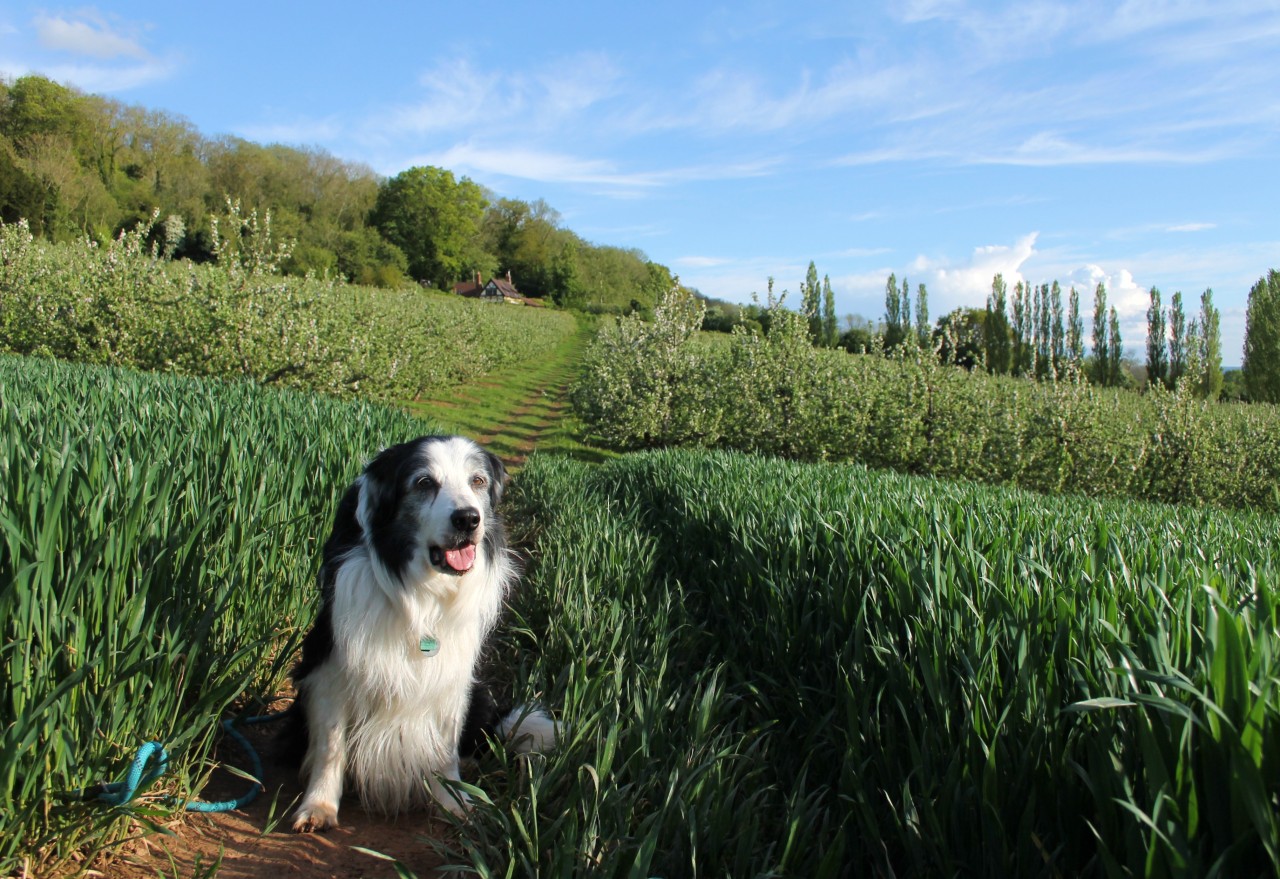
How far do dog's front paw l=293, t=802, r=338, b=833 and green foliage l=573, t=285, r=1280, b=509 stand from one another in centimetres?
1012

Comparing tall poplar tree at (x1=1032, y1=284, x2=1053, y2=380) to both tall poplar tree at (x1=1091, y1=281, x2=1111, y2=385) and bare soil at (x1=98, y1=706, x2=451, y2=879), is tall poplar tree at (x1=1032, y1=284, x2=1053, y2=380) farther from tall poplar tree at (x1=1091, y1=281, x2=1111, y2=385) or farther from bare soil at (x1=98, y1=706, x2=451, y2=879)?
bare soil at (x1=98, y1=706, x2=451, y2=879)

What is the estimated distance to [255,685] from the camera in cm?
292

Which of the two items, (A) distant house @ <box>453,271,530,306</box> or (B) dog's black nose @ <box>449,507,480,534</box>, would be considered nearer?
(B) dog's black nose @ <box>449,507,480,534</box>

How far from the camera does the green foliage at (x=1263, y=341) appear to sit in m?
37.1

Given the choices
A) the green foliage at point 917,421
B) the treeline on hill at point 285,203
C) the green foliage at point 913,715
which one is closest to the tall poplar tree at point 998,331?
the treeline on hill at point 285,203

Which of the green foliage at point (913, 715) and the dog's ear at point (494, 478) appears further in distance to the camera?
the dog's ear at point (494, 478)

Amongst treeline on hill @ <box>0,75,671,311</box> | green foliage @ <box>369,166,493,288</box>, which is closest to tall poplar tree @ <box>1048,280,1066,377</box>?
treeline on hill @ <box>0,75,671,311</box>

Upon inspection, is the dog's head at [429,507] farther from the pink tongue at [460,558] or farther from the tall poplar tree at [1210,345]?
the tall poplar tree at [1210,345]

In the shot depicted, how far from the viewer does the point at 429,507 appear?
2.37m

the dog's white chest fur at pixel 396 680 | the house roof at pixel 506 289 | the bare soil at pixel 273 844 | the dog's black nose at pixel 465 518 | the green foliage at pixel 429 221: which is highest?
the green foliage at pixel 429 221

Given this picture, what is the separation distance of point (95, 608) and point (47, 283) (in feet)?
45.4

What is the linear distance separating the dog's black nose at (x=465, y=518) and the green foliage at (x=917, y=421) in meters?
9.94

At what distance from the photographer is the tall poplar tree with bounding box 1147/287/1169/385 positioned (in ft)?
132

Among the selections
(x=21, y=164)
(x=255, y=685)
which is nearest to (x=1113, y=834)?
(x=255, y=685)
